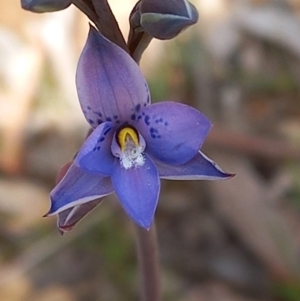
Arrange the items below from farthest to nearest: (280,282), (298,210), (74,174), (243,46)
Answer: (243,46) → (298,210) → (280,282) → (74,174)

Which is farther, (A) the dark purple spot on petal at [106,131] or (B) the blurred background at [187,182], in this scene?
(B) the blurred background at [187,182]

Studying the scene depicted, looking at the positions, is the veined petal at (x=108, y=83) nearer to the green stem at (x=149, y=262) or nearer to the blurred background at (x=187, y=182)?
the green stem at (x=149, y=262)

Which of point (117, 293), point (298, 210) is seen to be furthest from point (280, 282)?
point (117, 293)

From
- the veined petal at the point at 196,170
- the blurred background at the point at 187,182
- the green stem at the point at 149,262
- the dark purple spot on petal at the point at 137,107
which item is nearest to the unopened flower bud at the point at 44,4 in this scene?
the dark purple spot on petal at the point at 137,107

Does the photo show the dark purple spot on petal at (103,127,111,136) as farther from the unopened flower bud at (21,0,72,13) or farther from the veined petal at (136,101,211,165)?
the unopened flower bud at (21,0,72,13)

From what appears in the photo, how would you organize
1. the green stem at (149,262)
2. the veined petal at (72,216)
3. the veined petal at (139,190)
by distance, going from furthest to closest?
the green stem at (149,262) < the veined petal at (72,216) < the veined petal at (139,190)

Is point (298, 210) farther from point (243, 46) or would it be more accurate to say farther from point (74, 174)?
point (74, 174)

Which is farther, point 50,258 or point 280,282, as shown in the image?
point 50,258

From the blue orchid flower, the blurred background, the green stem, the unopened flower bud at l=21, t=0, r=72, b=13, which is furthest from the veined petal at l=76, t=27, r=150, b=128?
the blurred background
